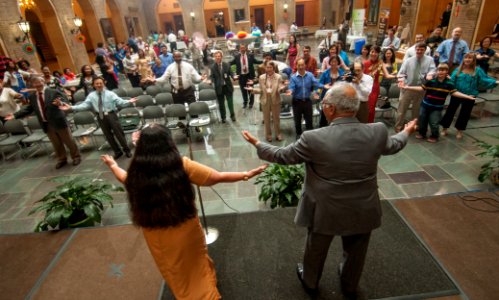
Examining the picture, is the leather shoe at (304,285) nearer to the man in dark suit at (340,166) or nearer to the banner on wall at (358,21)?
the man in dark suit at (340,166)

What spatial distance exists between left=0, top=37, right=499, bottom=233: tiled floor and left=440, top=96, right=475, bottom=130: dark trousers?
11.2 inches

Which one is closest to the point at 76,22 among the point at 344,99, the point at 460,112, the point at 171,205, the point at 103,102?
the point at 103,102

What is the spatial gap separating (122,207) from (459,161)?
5.71 metres

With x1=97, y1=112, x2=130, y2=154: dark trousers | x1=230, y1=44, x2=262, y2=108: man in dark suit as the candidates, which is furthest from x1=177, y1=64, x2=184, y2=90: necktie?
x1=97, y1=112, x2=130, y2=154: dark trousers

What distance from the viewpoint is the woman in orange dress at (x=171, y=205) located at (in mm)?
1929

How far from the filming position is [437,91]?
524 centimetres

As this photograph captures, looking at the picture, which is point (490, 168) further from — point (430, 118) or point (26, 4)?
point (26, 4)

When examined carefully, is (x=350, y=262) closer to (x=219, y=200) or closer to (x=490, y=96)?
(x=219, y=200)

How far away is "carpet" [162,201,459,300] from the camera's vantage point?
2.69 m

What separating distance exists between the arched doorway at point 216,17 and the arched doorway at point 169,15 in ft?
9.33

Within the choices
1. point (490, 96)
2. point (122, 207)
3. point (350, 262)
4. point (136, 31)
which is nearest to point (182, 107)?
point (122, 207)

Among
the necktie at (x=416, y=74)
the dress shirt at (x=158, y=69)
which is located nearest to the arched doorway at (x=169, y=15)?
the dress shirt at (x=158, y=69)

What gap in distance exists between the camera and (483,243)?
3.08 meters

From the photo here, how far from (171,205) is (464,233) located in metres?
3.26
